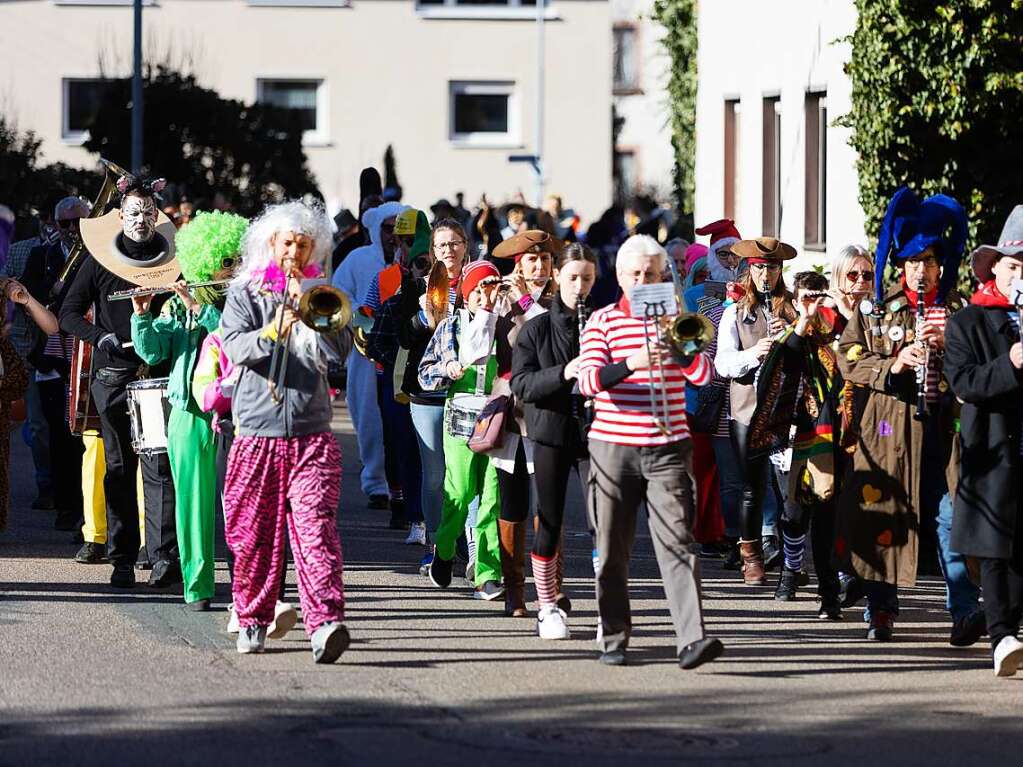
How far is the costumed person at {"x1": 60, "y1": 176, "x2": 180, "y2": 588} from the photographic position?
37.1ft

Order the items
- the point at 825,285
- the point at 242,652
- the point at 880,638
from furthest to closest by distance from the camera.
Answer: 1. the point at 825,285
2. the point at 880,638
3. the point at 242,652

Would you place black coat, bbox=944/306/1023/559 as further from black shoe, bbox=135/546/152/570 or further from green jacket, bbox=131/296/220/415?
black shoe, bbox=135/546/152/570

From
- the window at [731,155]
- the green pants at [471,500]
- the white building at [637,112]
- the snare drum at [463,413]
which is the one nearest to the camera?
the snare drum at [463,413]

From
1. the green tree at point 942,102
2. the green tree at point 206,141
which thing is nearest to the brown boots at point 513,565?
the green tree at point 942,102

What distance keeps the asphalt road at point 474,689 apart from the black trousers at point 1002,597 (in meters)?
0.22

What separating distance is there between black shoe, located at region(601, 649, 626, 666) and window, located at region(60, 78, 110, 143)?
115ft

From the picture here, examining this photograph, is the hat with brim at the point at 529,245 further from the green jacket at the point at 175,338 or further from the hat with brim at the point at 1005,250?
the hat with brim at the point at 1005,250

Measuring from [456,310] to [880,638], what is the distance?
2845 mm

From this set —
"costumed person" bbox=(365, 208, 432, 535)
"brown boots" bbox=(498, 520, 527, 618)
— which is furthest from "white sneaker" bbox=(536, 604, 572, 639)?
"costumed person" bbox=(365, 208, 432, 535)

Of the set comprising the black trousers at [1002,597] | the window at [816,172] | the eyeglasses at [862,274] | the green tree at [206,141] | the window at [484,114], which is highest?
the window at [484,114]

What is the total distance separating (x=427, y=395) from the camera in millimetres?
11875

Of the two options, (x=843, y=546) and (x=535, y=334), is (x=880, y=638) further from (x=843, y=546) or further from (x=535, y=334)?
(x=535, y=334)

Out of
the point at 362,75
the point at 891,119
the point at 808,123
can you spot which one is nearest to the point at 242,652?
the point at 891,119

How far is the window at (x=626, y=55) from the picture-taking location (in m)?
75.4
